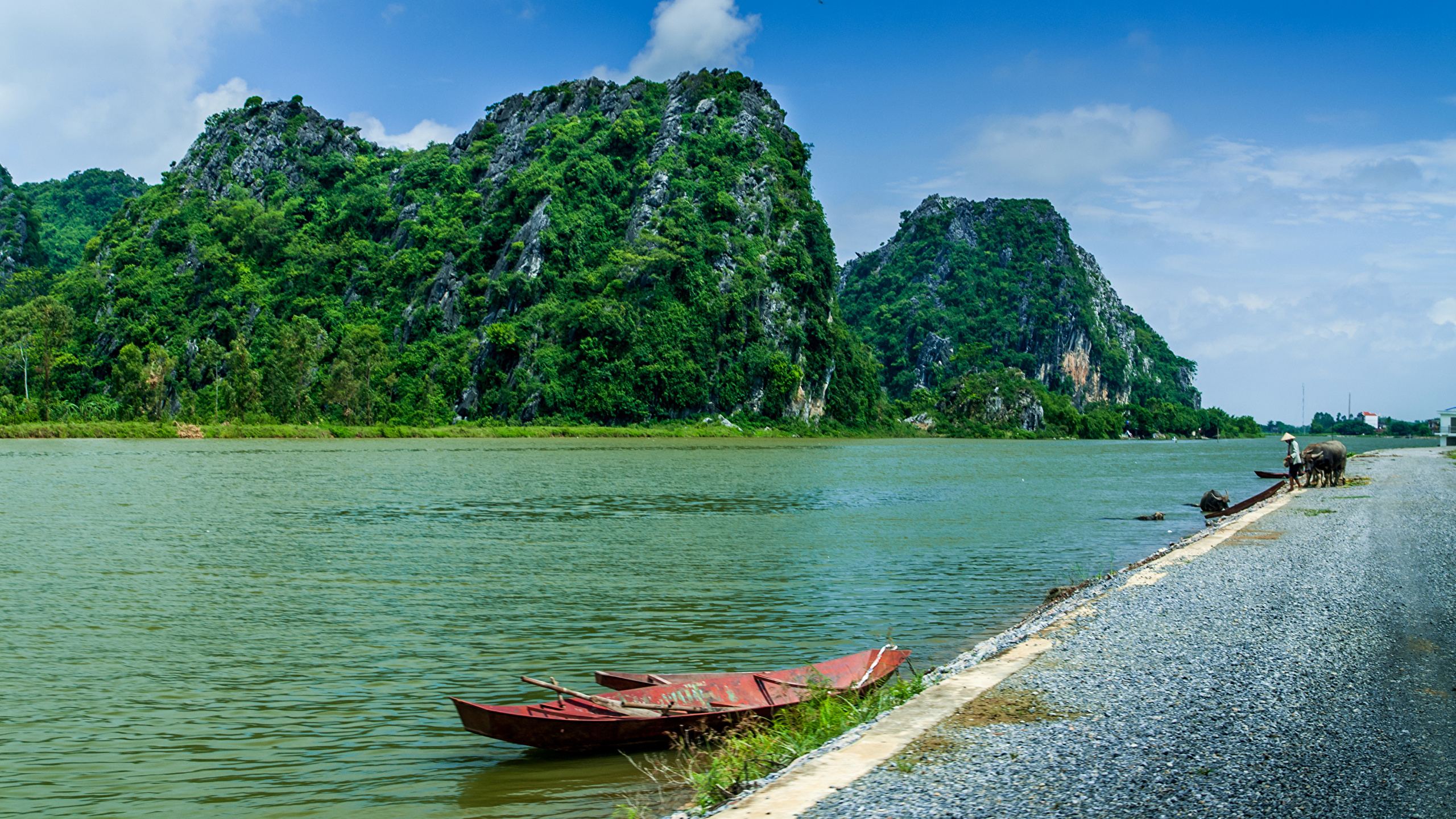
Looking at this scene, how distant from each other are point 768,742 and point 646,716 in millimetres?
1195

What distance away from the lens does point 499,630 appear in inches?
466

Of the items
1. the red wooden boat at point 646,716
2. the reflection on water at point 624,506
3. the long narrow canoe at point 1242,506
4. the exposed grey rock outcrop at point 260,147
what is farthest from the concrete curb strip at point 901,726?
the exposed grey rock outcrop at point 260,147

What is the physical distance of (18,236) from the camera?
133625 millimetres

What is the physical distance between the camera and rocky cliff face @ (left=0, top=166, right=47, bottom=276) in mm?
131625

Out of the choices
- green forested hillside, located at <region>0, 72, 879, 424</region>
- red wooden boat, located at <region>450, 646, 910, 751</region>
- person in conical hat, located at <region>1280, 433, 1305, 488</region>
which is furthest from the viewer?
green forested hillside, located at <region>0, 72, 879, 424</region>

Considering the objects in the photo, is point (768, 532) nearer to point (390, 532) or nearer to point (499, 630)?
Answer: point (390, 532)

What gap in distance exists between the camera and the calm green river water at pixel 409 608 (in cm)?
700

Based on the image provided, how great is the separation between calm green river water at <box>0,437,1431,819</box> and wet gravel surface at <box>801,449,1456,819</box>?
2.40m

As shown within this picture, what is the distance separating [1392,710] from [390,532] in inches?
789

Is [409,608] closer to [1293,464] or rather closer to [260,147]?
[1293,464]

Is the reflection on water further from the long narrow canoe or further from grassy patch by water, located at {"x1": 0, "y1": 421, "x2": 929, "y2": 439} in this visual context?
grassy patch by water, located at {"x1": 0, "y1": 421, "x2": 929, "y2": 439}

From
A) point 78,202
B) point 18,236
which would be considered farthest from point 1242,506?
point 78,202

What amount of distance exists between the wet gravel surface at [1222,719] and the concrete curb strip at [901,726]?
0.46ft

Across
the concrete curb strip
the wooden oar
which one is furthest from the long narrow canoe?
the wooden oar
